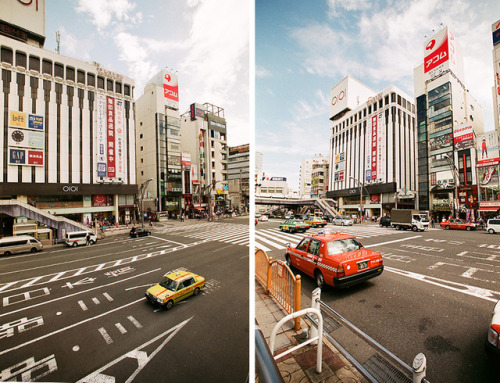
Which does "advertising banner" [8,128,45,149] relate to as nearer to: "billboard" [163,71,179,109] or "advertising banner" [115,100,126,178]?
"advertising banner" [115,100,126,178]

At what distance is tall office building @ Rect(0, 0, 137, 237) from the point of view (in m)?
1.39

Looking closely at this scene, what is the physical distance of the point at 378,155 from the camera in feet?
101

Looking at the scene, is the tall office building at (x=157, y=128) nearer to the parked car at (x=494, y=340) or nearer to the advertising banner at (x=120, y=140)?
the advertising banner at (x=120, y=140)

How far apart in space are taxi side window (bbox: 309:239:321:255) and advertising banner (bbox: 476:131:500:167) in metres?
23.1

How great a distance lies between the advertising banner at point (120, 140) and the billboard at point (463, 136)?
95.0ft

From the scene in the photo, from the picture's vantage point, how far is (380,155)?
30.4 metres

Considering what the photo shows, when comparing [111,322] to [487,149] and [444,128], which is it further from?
[444,128]

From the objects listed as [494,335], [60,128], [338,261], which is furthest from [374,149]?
[60,128]

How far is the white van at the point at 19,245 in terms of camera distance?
1301 millimetres

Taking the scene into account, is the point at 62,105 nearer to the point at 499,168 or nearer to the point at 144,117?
the point at 144,117

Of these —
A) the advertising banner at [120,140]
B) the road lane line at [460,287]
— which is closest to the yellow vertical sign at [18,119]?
the advertising banner at [120,140]

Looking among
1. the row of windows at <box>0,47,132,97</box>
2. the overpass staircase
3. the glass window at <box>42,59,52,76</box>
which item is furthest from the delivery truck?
the glass window at <box>42,59,52,76</box>

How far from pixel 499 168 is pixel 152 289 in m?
26.3

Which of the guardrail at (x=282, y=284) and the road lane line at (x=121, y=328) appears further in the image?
the guardrail at (x=282, y=284)
